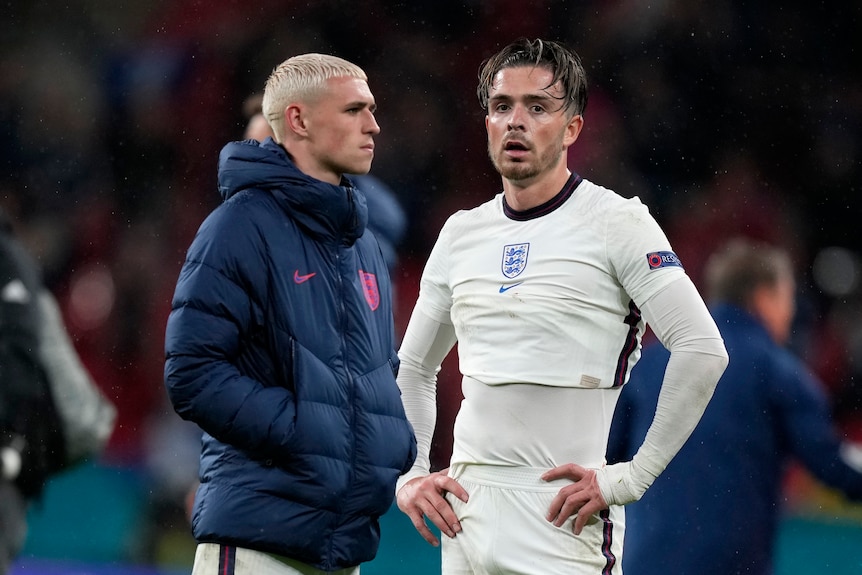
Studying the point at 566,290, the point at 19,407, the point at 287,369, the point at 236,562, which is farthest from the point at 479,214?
the point at 19,407

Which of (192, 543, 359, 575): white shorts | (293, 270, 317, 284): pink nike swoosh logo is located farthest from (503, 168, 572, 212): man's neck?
(192, 543, 359, 575): white shorts

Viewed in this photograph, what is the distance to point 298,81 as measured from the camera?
5.55 feet

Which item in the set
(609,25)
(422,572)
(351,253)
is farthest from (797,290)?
(351,253)

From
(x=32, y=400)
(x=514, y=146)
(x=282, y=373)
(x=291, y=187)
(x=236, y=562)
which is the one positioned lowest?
(x=236, y=562)

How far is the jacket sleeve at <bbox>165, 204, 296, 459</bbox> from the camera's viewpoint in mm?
1471

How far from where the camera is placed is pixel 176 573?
14.5 feet

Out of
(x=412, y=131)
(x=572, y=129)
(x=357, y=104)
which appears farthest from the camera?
(x=412, y=131)

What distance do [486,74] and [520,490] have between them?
0.71 m

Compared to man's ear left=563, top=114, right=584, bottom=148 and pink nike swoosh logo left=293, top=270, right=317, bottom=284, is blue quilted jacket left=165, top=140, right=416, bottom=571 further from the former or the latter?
man's ear left=563, top=114, right=584, bottom=148

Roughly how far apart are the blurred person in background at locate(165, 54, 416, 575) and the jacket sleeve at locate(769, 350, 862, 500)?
2083 millimetres

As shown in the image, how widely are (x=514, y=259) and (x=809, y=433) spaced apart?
2.19m

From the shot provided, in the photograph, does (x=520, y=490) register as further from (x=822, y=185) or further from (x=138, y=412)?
(x=138, y=412)

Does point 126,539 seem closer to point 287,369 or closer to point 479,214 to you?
Answer: point 479,214

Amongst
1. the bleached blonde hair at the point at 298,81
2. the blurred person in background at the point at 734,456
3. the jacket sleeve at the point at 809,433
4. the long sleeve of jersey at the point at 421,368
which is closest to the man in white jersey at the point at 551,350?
the long sleeve of jersey at the point at 421,368
